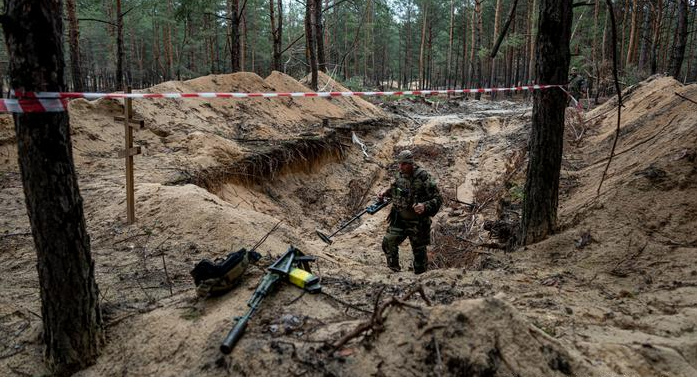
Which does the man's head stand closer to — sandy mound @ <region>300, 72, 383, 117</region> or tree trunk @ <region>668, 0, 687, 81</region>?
sandy mound @ <region>300, 72, 383, 117</region>

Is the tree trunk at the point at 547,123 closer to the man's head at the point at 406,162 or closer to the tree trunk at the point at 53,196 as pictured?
the man's head at the point at 406,162

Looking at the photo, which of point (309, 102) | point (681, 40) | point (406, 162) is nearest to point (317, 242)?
point (406, 162)

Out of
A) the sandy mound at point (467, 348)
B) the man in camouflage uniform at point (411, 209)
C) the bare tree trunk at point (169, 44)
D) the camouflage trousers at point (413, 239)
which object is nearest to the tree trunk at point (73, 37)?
the man in camouflage uniform at point (411, 209)

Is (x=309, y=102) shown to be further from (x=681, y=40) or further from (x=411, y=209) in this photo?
(x=681, y=40)

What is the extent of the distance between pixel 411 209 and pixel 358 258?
145 cm

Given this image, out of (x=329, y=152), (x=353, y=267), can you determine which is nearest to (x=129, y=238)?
(x=353, y=267)

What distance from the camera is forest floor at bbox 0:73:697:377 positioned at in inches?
93.9

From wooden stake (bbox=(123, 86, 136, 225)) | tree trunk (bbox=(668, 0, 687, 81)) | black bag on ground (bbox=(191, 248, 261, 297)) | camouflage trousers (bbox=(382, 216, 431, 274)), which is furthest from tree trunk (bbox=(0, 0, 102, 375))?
tree trunk (bbox=(668, 0, 687, 81))

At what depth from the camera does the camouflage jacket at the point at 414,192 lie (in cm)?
583

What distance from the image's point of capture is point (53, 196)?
8.19 ft

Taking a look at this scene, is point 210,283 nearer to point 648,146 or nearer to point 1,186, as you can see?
point 1,186

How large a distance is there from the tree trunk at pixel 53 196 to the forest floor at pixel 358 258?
0.75ft

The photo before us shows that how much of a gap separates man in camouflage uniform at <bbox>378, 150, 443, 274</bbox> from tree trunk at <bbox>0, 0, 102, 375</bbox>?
4026mm

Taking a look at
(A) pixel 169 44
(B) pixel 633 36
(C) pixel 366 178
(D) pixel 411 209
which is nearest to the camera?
(D) pixel 411 209
